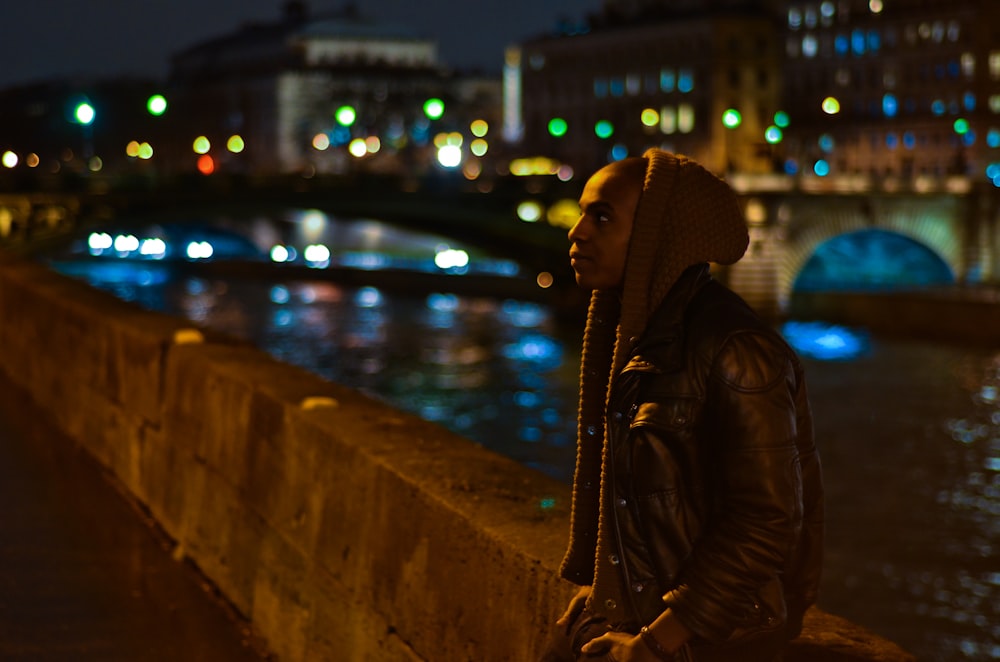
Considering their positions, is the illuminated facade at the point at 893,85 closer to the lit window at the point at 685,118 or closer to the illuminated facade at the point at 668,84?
the illuminated facade at the point at 668,84

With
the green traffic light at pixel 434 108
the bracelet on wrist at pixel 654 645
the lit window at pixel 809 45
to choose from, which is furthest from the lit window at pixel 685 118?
the bracelet on wrist at pixel 654 645

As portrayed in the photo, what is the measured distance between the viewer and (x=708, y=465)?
2553 millimetres

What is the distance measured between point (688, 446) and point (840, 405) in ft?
90.4

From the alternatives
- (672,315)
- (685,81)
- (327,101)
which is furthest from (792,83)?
(672,315)

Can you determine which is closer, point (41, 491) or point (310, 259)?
point (41, 491)

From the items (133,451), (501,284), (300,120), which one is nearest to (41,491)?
(133,451)

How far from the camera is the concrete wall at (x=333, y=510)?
3.63 m

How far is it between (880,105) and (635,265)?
7757 cm

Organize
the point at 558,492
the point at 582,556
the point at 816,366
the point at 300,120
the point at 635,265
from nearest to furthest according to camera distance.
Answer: the point at 635,265 → the point at 582,556 → the point at 558,492 → the point at 816,366 → the point at 300,120

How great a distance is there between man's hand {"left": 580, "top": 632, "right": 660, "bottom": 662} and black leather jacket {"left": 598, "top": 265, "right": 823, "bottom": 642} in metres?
0.04

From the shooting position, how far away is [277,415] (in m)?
5.27

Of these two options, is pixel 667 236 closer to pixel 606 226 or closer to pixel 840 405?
pixel 606 226

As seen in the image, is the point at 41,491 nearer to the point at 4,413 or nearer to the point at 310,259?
the point at 4,413

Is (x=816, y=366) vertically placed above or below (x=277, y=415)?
below
